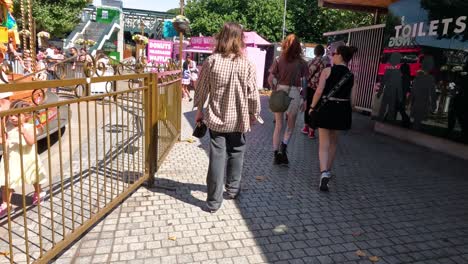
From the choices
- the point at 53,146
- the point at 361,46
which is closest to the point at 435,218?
the point at 53,146

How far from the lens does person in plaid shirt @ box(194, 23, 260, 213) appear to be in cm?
345

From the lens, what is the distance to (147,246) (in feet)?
9.75

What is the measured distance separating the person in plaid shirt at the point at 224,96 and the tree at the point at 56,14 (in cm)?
2895

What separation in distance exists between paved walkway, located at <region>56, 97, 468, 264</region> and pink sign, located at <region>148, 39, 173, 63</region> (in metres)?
4.73

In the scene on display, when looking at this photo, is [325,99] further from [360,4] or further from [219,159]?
[360,4]

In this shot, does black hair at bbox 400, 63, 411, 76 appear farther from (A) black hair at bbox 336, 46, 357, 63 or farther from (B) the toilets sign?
(A) black hair at bbox 336, 46, 357, 63

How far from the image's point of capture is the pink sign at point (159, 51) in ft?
31.4

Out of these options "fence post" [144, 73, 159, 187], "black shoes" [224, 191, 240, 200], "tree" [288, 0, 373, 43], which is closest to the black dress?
"black shoes" [224, 191, 240, 200]

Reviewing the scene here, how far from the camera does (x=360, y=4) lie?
9617 mm

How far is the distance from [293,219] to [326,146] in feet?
4.00

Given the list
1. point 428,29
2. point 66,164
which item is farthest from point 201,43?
point 66,164

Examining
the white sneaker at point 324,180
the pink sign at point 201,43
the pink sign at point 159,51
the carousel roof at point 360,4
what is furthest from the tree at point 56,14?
the white sneaker at point 324,180

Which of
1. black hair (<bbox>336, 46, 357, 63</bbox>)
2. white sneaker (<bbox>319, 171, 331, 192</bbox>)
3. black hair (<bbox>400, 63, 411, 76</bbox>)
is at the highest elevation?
black hair (<bbox>336, 46, 357, 63</bbox>)

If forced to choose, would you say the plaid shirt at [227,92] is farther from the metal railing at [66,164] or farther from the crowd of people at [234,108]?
the metal railing at [66,164]
